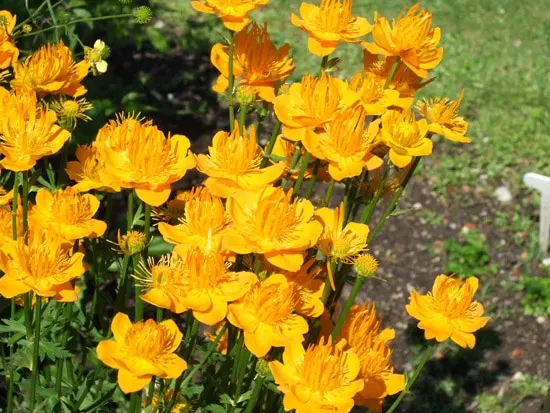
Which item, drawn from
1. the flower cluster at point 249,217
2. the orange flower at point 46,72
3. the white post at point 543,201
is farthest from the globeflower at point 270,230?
the white post at point 543,201

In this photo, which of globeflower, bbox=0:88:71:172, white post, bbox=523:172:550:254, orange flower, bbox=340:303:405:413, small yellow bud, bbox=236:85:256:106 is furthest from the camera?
white post, bbox=523:172:550:254

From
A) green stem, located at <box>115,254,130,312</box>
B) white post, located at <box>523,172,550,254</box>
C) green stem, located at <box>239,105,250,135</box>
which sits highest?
green stem, located at <box>239,105,250,135</box>

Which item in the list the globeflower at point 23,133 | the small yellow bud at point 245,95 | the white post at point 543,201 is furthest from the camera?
the white post at point 543,201

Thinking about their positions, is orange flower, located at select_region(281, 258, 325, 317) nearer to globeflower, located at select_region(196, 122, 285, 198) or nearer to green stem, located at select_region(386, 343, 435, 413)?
globeflower, located at select_region(196, 122, 285, 198)

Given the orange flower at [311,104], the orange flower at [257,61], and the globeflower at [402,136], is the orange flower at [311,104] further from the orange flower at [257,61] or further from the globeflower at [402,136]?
the orange flower at [257,61]

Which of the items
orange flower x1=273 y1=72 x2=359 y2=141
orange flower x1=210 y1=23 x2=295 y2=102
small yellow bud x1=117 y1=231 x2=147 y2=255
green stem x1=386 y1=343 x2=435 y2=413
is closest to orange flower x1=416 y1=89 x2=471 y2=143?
orange flower x1=273 y1=72 x2=359 y2=141

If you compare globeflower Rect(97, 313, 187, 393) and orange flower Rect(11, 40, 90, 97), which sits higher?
orange flower Rect(11, 40, 90, 97)

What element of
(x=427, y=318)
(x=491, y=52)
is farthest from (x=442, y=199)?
(x=427, y=318)
